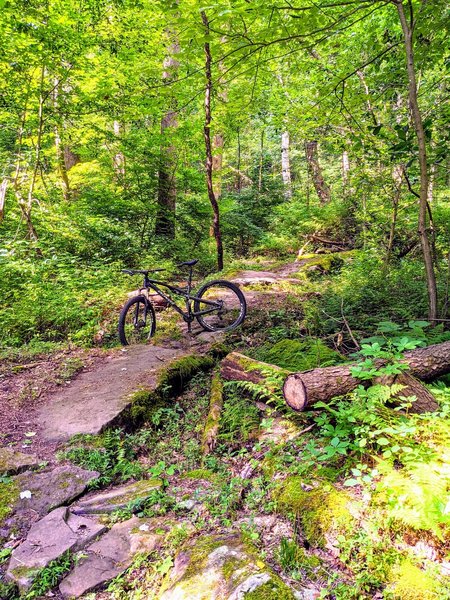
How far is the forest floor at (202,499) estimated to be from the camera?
6.89 feet

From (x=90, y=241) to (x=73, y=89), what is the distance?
383 centimetres

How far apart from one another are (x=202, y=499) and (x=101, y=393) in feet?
7.60

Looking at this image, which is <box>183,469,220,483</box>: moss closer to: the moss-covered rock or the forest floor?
the forest floor

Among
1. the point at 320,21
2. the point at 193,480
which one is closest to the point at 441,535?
the point at 193,480

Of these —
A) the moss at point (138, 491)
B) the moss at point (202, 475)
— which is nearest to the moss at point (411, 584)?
the moss at point (202, 475)

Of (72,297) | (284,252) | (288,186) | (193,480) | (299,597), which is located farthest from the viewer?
(288,186)

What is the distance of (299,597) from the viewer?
199 centimetres

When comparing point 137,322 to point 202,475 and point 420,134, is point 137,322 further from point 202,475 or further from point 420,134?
point 420,134

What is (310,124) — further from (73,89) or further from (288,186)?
(288,186)

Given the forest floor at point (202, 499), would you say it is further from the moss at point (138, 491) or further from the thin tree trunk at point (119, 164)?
the thin tree trunk at point (119, 164)

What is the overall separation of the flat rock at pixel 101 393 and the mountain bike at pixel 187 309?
0.56m

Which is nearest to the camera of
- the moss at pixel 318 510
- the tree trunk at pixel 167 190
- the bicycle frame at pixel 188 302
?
the moss at pixel 318 510

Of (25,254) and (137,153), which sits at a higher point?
(137,153)

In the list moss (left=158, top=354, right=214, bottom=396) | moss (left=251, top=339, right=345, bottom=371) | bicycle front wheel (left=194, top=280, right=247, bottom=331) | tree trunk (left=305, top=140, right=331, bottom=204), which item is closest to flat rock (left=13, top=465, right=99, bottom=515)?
moss (left=158, top=354, right=214, bottom=396)
